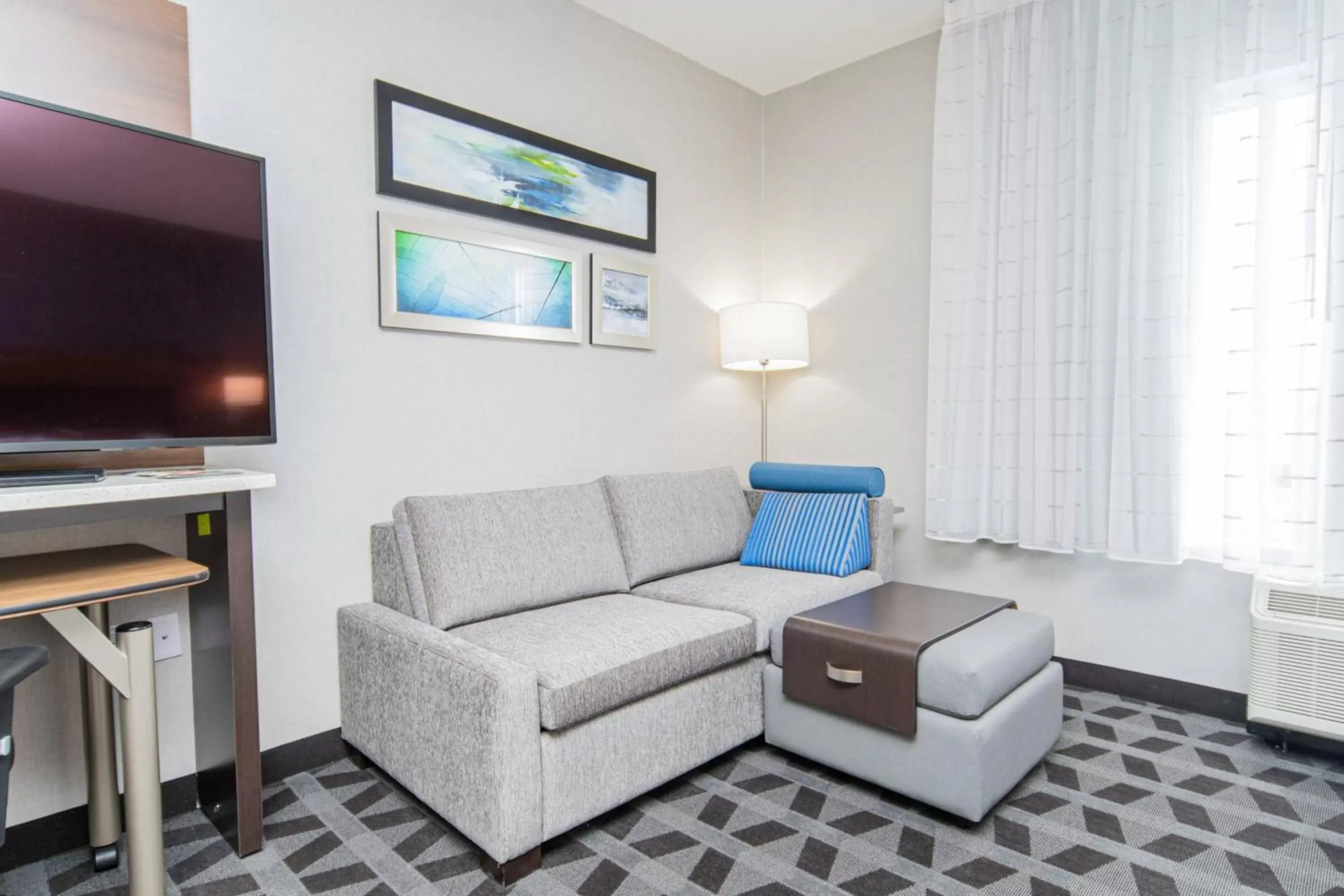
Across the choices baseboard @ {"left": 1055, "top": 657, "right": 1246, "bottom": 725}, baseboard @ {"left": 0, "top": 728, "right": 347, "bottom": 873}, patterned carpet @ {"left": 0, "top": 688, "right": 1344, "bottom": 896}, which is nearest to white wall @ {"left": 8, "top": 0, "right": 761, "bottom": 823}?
baseboard @ {"left": 0, "top": 728, "right": 347, "bottom": 873}

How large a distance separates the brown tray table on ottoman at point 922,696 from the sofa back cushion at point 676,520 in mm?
649

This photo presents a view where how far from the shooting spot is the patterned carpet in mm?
1624

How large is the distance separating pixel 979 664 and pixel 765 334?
190cm

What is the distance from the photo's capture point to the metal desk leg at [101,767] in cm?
172

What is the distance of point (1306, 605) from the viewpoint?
2248 mm

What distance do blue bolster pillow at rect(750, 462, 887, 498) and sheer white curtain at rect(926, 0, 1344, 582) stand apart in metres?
0.34

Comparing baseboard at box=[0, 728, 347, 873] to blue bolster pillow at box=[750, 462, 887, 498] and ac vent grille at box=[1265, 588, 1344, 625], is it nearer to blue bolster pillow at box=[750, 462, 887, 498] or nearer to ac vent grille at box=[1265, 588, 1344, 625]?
blue bolster pillow at box=[750, 462, 887, 498]

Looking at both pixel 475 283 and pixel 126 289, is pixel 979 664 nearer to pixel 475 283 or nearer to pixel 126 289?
pixel 475 283

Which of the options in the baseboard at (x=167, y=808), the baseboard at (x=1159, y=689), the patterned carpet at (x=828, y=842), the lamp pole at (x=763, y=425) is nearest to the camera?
the patterned carpet at (x=828, y=842)

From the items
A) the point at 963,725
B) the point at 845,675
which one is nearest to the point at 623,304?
the point at 845,675

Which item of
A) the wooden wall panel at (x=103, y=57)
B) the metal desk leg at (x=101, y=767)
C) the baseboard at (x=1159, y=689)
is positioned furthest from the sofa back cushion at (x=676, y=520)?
the wooden wall panel at (x=103, y=57)

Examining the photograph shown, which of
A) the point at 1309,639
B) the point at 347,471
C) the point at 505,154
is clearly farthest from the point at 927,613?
the point at 505,154

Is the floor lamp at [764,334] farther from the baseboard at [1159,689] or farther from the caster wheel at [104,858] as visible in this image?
the caster wheel at [104,858]

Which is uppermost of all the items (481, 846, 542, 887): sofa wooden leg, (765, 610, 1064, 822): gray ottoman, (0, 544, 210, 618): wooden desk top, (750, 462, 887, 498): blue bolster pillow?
(750, 462, 887, 498): blue bolster pillow
